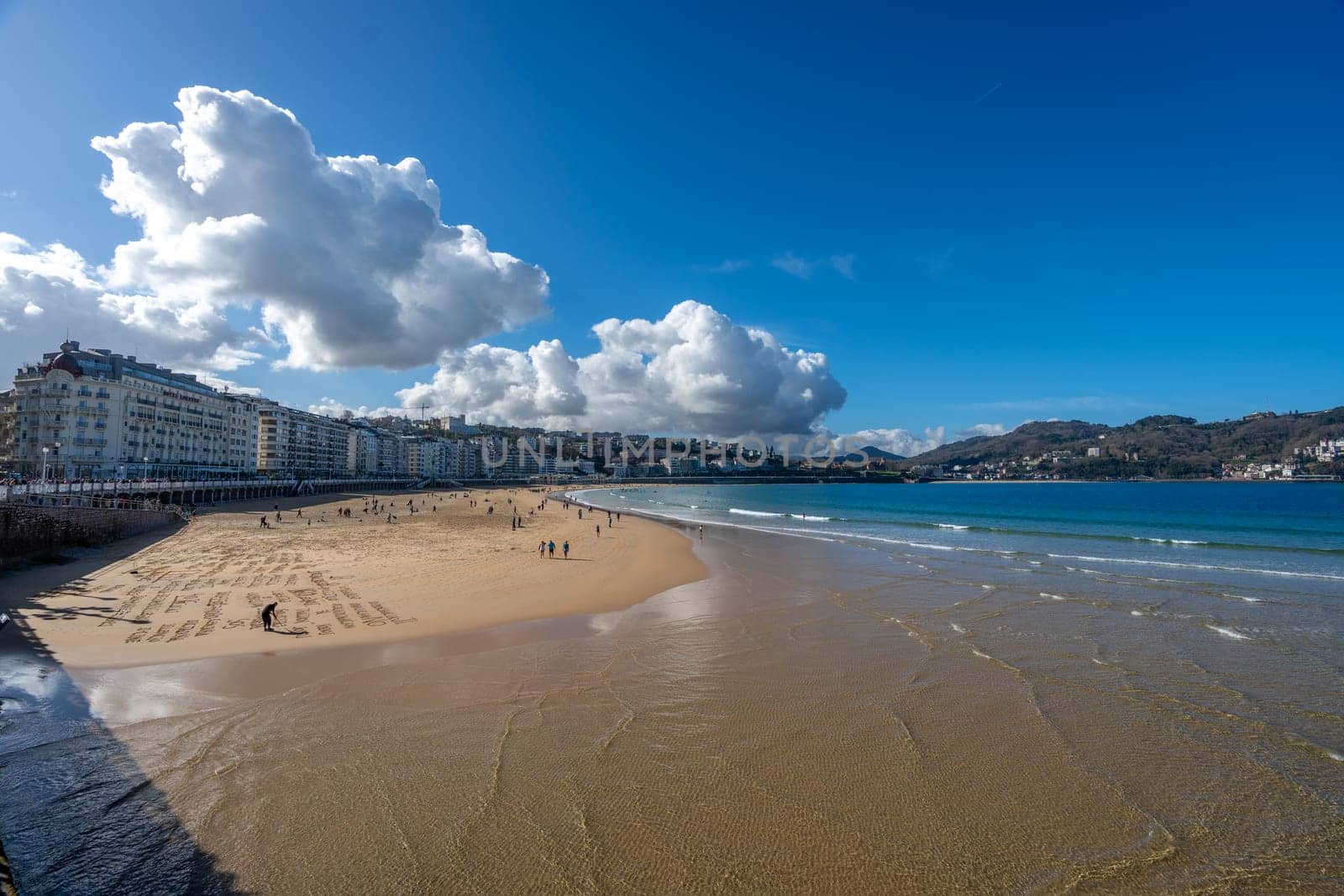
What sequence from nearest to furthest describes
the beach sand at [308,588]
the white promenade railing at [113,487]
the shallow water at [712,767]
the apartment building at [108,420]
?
the shallow water at [712,767] < the beach sand at [308,588] < the white promenade railing at [113,487] < the apartment building at [108,420]

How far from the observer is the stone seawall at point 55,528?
1855cm

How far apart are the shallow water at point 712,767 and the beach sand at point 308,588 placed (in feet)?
6.22

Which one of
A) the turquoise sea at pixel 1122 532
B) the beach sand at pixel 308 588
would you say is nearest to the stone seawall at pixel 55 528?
the beach sand at pixel 308 588

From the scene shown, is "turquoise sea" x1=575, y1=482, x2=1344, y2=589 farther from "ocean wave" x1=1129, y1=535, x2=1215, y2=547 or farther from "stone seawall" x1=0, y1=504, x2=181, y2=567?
"stone seawall" x1=0, y1=504, x2=181, y2=567

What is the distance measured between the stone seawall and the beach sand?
119 centimetres

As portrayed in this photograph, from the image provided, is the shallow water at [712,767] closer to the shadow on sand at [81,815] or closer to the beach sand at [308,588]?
the shadow on sand at [81,815]

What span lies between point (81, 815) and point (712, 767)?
638 centimetres

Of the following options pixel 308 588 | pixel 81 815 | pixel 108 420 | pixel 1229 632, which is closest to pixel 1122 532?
pixel 1229 632

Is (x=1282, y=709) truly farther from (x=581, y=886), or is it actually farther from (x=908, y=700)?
(x=581, y=886)

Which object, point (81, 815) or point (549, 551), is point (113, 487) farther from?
point (81, 815)

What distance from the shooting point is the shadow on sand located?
16.0ft

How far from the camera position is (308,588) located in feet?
55.7

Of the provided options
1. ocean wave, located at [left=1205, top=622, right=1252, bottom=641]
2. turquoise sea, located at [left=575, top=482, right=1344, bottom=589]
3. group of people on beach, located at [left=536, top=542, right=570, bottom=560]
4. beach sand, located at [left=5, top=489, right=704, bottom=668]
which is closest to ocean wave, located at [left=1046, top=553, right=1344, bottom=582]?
turquoise sea, located at [left=575, top=482, right=1344, bottom=589]

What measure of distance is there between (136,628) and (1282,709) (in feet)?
68.2
